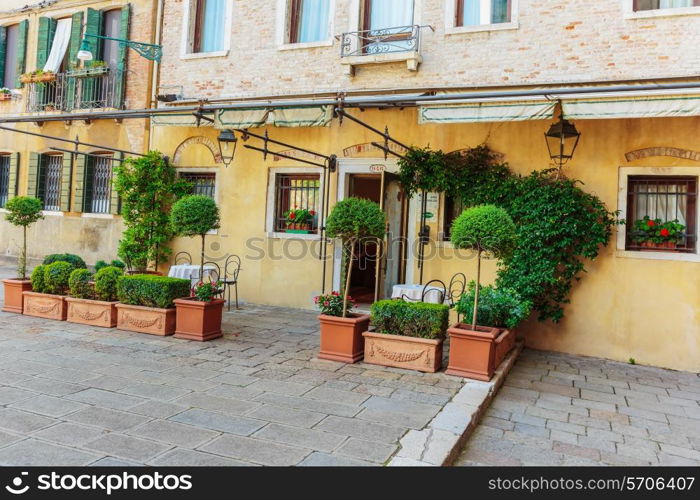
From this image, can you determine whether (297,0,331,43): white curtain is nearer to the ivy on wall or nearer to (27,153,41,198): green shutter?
the ivy on wall

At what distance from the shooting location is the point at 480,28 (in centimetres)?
840

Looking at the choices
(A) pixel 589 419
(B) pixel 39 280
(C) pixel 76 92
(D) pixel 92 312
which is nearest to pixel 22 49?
(C) pixel 76 92

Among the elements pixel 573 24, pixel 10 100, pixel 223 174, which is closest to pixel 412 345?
pixel 573 24

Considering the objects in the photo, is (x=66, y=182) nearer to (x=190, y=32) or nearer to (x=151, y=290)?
(x=190, y=32)

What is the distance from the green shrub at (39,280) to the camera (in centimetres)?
855

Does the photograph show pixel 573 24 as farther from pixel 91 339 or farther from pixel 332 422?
pixel 91 339

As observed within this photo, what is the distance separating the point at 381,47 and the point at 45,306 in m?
6.95

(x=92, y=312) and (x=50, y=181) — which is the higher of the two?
(x=50, y=181)

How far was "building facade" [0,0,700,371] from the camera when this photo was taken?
7387 millimetres

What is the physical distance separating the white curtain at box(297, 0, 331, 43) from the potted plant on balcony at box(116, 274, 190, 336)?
5.23m

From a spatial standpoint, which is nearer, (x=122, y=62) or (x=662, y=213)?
(x=662, y=213)

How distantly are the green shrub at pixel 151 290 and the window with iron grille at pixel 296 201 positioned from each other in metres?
2.95

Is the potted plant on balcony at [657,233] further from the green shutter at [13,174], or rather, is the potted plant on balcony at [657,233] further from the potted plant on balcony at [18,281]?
the green shutter at [13,174]

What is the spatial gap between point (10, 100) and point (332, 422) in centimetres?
1433
